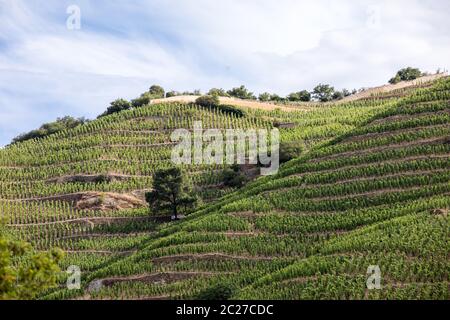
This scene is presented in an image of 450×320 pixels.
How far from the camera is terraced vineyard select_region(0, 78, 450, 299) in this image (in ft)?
152

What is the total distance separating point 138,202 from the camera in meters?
69.6

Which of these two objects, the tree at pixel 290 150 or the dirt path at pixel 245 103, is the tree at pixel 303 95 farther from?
the tree at pixel 290 150

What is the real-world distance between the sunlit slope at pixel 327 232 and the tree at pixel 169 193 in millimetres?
2895

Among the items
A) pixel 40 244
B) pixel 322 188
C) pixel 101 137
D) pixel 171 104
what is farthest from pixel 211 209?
pixel 171 104

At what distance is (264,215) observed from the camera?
57031 mm

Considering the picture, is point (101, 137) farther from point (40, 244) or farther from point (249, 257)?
point (249, 257)

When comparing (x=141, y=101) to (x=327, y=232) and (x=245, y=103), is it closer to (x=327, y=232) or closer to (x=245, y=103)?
(x=245, y=103)

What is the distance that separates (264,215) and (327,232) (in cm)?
515

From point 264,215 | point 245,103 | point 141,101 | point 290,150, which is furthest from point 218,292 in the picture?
point 141,101

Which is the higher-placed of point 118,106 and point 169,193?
point 118,106

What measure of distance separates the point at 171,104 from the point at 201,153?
45.7ft

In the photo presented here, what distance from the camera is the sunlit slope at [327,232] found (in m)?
45.0

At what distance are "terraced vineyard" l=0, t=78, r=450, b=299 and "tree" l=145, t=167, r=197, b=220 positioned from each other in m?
1.20
